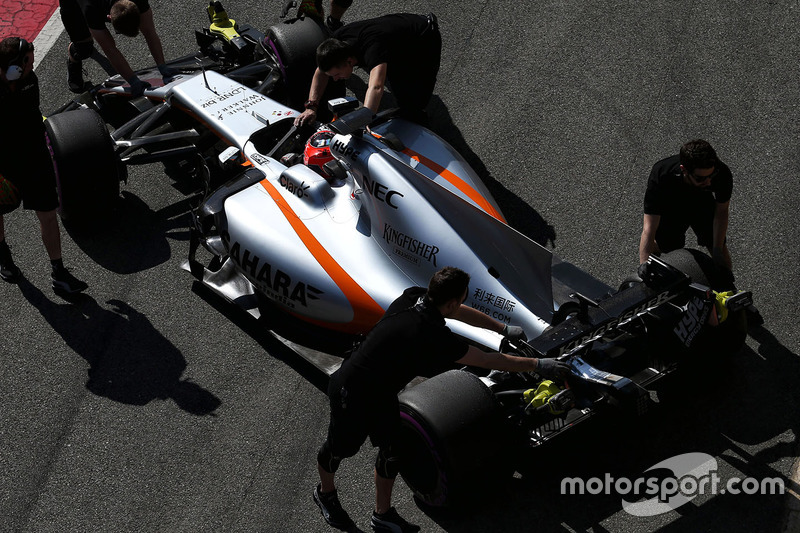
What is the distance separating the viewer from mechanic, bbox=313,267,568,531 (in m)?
4.91

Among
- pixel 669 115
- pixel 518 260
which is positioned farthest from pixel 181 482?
pixel 669 115

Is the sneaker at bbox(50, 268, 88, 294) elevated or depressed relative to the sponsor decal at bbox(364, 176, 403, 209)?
depressed

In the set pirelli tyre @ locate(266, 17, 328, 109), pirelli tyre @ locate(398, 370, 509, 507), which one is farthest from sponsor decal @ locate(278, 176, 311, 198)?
pirelli tyre @ locate(398, 370, 509, 507)

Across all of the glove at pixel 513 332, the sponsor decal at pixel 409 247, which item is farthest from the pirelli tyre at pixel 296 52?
the glove at pixel 513 332

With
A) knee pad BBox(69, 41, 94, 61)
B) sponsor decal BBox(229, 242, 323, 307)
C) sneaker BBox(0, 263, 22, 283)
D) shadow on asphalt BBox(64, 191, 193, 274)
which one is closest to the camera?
sponsor decal BBox(229, 242, 323, 307)

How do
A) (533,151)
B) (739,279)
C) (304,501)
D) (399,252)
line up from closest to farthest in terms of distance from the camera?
(304,501)
(399,252)
(739,279)
(533,151)

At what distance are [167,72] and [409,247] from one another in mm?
3916

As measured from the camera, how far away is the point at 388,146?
24.1 feet

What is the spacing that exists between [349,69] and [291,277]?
75.4 inches

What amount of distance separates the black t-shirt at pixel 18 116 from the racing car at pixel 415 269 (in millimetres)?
657

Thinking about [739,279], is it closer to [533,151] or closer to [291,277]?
[533,151]

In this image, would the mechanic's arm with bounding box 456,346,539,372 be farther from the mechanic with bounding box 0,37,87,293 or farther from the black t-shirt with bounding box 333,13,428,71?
the mechanic with bounding box 0,37,87,293

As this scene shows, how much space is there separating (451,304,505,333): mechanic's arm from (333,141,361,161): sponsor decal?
5.80ft

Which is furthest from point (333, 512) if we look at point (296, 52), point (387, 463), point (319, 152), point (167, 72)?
point (167, 72)
